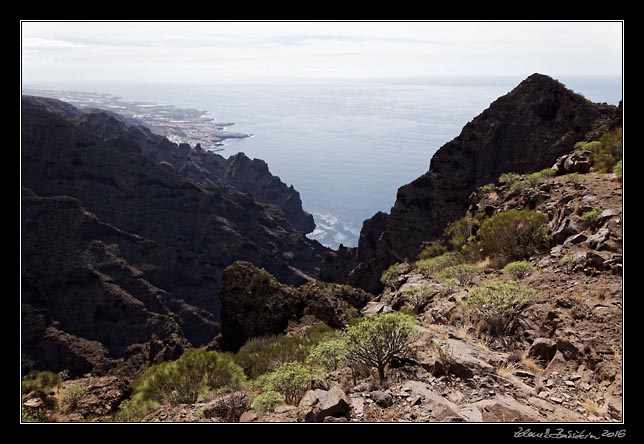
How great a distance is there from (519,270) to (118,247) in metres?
105

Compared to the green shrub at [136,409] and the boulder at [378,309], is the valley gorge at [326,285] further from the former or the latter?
the boulder at [378,309]

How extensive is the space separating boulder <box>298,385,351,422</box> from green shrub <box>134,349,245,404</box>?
5208 millimetres

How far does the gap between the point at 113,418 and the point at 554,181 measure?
31.9 meters

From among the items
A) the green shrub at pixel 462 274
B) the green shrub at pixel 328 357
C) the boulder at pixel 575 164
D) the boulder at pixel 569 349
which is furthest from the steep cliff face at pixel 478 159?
the boulder at pixel 569 349

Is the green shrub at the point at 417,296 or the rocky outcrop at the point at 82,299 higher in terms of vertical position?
the green shrub at the point at 417,296

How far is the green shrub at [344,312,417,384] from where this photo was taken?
11.4 m

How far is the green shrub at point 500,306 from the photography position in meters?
13.4

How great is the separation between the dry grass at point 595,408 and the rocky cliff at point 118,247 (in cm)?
8005

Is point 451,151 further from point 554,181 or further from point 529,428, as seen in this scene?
point 529,428

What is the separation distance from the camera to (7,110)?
7613 mm

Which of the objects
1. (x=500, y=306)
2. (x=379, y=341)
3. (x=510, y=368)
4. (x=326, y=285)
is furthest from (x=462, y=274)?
(x=326, y=285)

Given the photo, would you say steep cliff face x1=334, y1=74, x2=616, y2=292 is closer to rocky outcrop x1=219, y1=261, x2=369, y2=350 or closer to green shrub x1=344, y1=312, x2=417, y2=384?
rocky outcrop x1=219, y1=261, x2=369, y2=350

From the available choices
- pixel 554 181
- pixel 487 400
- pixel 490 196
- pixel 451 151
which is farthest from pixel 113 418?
pixel 451 151

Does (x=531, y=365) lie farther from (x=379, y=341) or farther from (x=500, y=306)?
(x=379, y=341)
